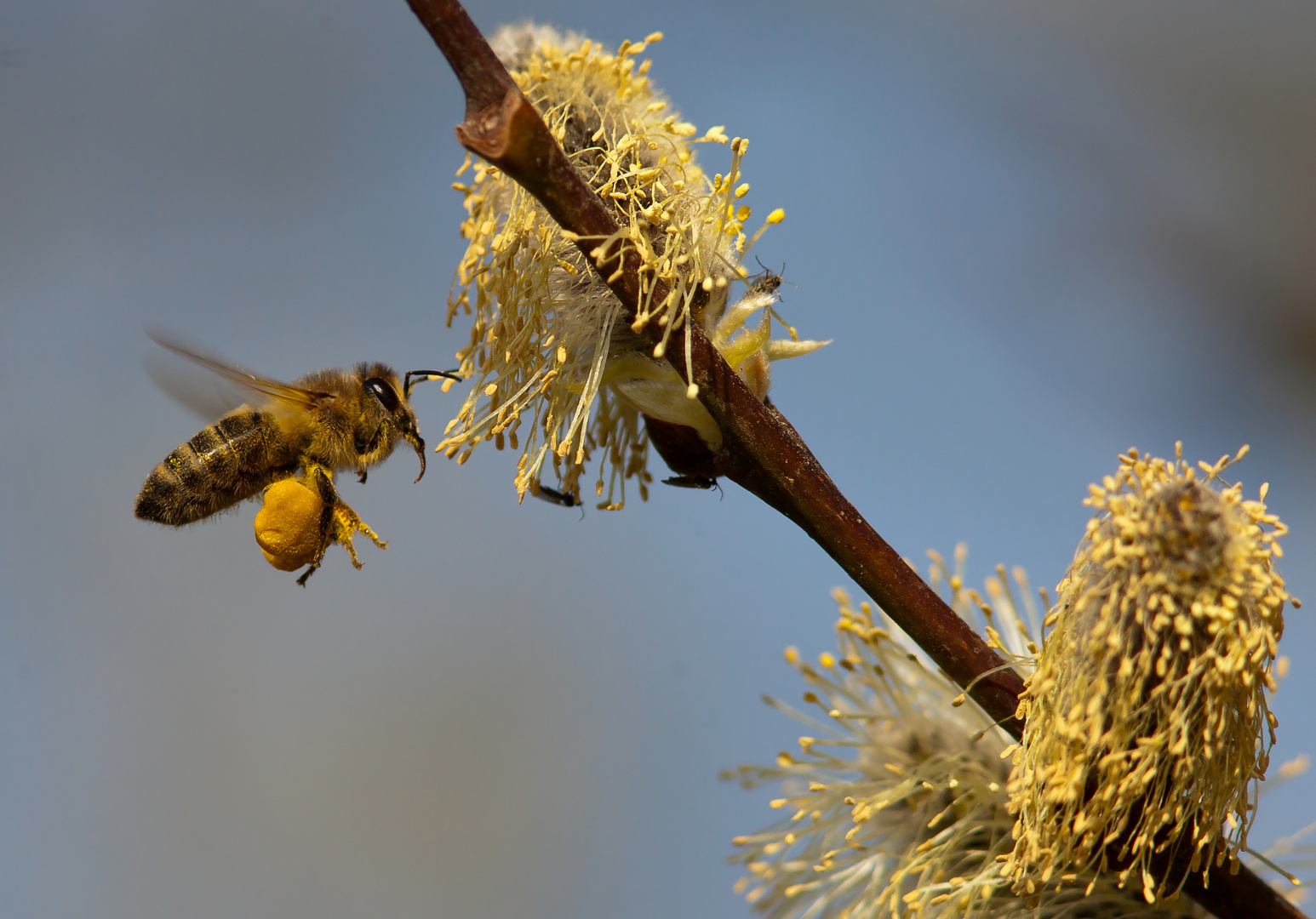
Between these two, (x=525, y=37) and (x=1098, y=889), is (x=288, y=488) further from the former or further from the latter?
(x=1098, y=889)

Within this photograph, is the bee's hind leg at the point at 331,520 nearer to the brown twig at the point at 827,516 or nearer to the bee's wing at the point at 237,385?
the bee's wing at the point at 237,385

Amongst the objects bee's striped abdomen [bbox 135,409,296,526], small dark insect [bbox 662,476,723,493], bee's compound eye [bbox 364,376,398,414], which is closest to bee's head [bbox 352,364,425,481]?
bee's compound eye [bbox 364,376,398,414]

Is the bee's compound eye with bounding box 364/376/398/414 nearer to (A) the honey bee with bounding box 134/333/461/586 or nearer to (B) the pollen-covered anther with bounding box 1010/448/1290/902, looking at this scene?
(A) the honey bee with bounding box 134/333/461/586

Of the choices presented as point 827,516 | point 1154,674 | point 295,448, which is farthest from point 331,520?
point 1154,674

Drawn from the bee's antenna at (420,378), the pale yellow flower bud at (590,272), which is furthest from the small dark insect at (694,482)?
the bee's antenna at (420,378)

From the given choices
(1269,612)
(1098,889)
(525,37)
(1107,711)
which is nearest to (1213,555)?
(1269,612)

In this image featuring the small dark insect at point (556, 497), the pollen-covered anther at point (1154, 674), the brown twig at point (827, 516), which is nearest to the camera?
the pollen-covered anther at point (1154, 674)

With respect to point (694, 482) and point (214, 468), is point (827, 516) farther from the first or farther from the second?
point (214, 468)
